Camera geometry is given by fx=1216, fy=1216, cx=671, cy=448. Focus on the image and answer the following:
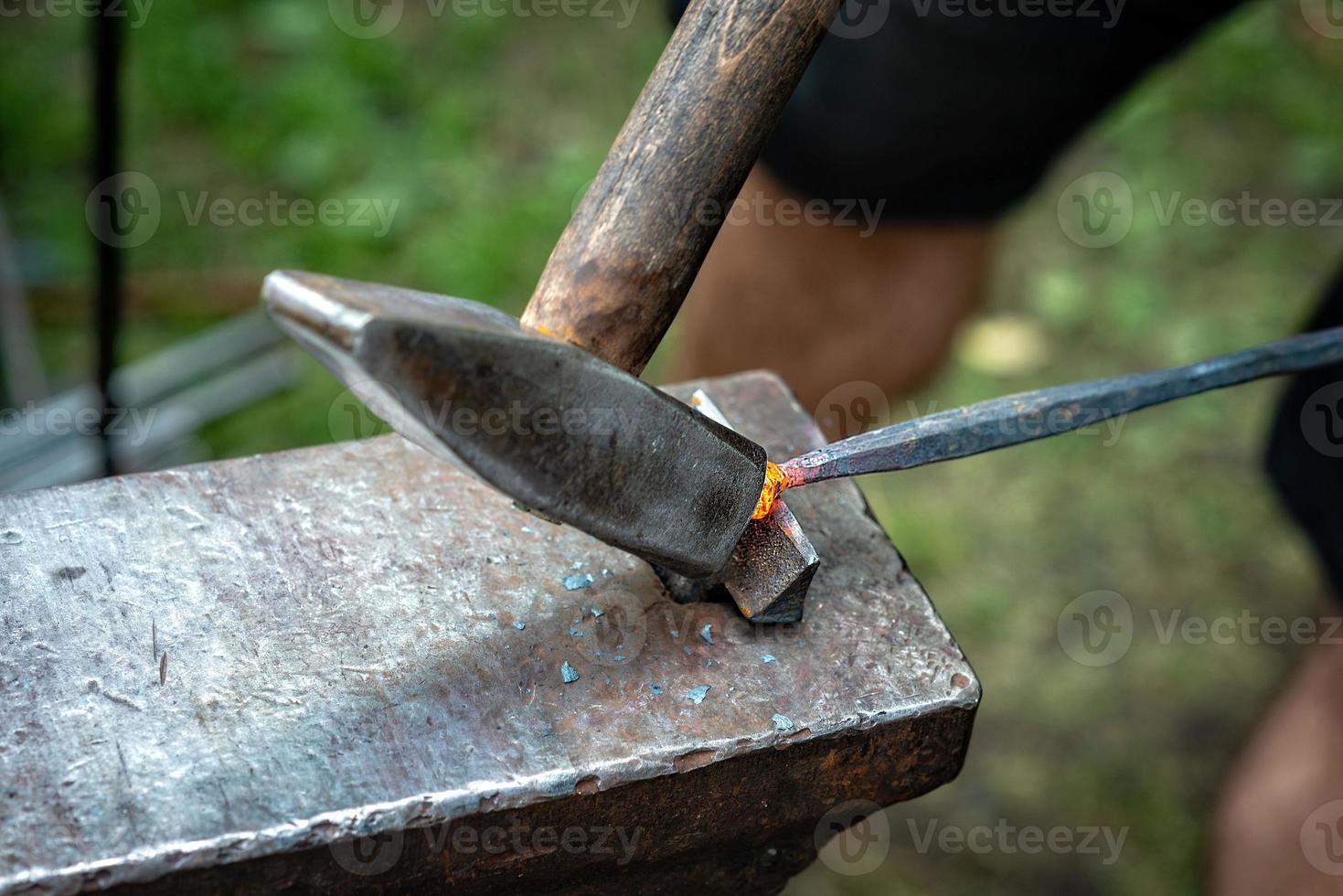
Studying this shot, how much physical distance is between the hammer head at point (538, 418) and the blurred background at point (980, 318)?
4.36 ft

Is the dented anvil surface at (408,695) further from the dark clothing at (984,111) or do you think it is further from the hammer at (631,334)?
the dark clothing at (984,111)

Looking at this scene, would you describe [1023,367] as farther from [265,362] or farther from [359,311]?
[359,311]

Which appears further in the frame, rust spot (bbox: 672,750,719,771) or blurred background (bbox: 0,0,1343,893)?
blurred background (bbox: 0,0,1343,893)

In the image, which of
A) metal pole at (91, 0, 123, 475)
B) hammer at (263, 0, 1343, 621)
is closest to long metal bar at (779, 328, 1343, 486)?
hammer at (263, 0, 1343, 621)

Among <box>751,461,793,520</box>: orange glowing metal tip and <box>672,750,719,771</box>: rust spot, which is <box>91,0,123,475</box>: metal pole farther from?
<box>672,750,719,771</box>: rust spot

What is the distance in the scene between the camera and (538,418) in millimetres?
859

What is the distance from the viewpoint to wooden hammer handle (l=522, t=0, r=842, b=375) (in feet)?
3.20

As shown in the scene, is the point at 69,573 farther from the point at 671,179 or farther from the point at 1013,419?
the point at 1013,419

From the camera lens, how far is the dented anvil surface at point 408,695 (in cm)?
90

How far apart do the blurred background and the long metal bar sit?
1024mm

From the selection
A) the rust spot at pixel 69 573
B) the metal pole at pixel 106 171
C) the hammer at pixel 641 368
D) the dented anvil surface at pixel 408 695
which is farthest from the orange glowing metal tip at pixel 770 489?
the metal pole at pixel 106 171

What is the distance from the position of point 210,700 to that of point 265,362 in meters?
1.85

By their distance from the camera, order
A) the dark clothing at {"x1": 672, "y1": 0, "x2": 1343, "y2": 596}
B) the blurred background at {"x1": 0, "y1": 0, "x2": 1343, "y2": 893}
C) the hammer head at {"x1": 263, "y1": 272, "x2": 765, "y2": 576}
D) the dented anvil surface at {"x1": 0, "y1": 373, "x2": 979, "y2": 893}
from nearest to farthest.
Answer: the hammer head at {"x1": 263, "y1": 272, "x2": 765, "y2": 576} → the dented anvil surface at {"x1": 0, "y1": 373, "x2": 979, "y2": 893} → the dark clothing at {"x1": 672, "y1": 0, "x2": 1343, "y2": 596} → the blurred background at {"x1": 0, "y1": 0, "x2": 1343, "y2": 893}

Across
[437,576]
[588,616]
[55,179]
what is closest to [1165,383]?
[588,616]
